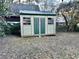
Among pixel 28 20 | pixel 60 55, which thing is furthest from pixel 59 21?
pixel 60 55

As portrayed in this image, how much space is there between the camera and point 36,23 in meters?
12.6

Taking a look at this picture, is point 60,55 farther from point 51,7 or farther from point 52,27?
point 51,7

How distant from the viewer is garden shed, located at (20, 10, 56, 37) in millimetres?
12258

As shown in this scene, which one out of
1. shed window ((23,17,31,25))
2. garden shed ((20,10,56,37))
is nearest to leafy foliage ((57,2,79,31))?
garden shed ((20,10,56,37))

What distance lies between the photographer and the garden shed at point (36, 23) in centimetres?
1226

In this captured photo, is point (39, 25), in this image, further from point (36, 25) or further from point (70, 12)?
point (70, 12)

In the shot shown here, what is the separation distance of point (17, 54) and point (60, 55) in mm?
1944

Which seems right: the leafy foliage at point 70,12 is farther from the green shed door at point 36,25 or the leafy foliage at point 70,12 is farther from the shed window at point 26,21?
the shed window at point 26,21

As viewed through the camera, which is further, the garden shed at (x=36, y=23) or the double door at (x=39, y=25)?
the double door at (x=39, y=25)

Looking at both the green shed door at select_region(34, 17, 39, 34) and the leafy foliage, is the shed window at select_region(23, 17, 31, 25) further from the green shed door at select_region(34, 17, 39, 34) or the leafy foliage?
the leafy foliage

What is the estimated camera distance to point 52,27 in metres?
13.0

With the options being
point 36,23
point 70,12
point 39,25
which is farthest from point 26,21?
point 70,12

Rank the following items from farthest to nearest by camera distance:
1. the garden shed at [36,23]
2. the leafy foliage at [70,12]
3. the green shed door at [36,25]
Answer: the leafy foliage at [70,12]
the green shed door at [36,25]
the garden shed at [36,23]

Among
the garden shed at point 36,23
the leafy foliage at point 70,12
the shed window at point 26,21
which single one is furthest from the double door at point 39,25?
the leafy foliage at point 70,12
